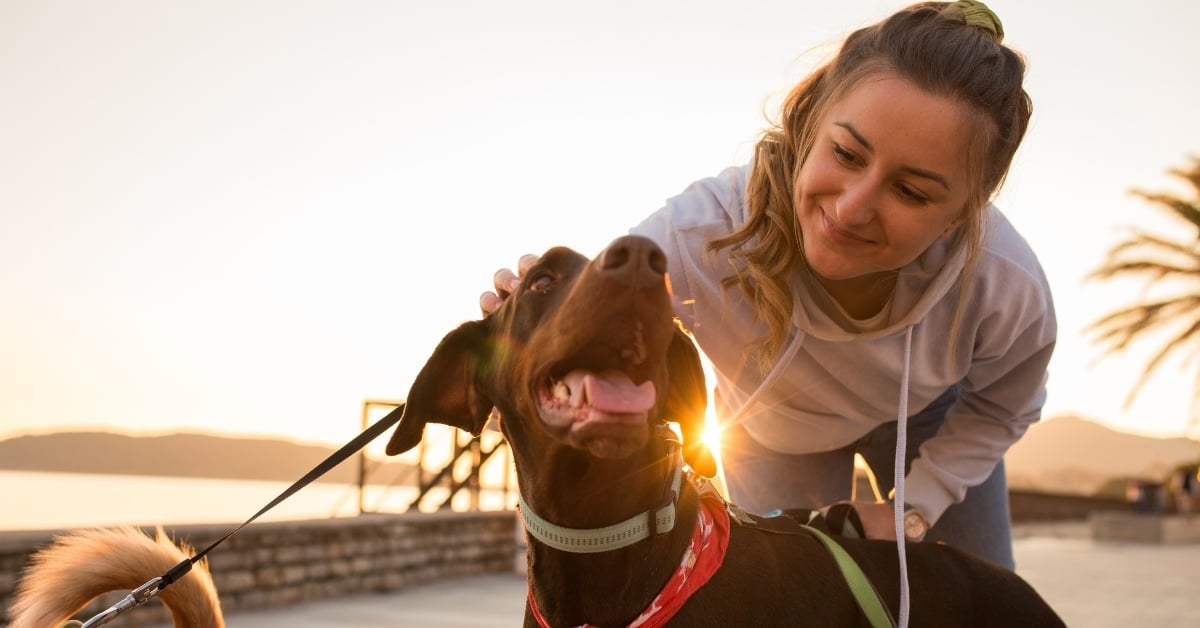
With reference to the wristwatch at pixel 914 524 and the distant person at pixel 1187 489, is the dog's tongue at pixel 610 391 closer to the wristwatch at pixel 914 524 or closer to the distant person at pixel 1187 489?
the wristwatch at pixel 914 524

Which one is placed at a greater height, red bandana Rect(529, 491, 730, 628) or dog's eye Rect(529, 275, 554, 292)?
dog's eye Rect(529, 275, 554, 292)

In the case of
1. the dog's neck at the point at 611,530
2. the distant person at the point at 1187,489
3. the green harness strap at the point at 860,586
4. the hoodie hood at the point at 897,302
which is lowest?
the distant person at the point at 1187,489

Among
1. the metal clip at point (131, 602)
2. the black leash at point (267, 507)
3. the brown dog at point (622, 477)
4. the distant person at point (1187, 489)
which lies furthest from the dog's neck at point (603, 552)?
the distant person at point (1187, 489)

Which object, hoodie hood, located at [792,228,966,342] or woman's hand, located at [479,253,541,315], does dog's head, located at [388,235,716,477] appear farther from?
hoodie hood, located at [792,228,966,342]

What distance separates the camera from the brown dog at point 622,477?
199 centimetres

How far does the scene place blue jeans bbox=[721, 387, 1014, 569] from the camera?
3.10 metres

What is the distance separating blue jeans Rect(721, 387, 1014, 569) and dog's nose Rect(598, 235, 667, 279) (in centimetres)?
134

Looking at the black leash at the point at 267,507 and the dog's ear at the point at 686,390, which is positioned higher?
the dog's ear at the point at 686,390

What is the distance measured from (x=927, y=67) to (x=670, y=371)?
0.94 meters

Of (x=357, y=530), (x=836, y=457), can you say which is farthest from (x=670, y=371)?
(x=357, y=530)

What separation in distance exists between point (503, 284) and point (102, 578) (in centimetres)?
122

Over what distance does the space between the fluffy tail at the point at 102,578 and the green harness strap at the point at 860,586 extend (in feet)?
5.13

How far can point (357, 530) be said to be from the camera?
9.85m

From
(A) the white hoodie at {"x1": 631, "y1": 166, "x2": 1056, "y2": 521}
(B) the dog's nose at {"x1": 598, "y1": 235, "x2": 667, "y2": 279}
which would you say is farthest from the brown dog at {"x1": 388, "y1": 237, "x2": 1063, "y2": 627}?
(A) the white hoodie at {"x1": 631, "y1": 166, "x2": 1056, "y2": 521}
